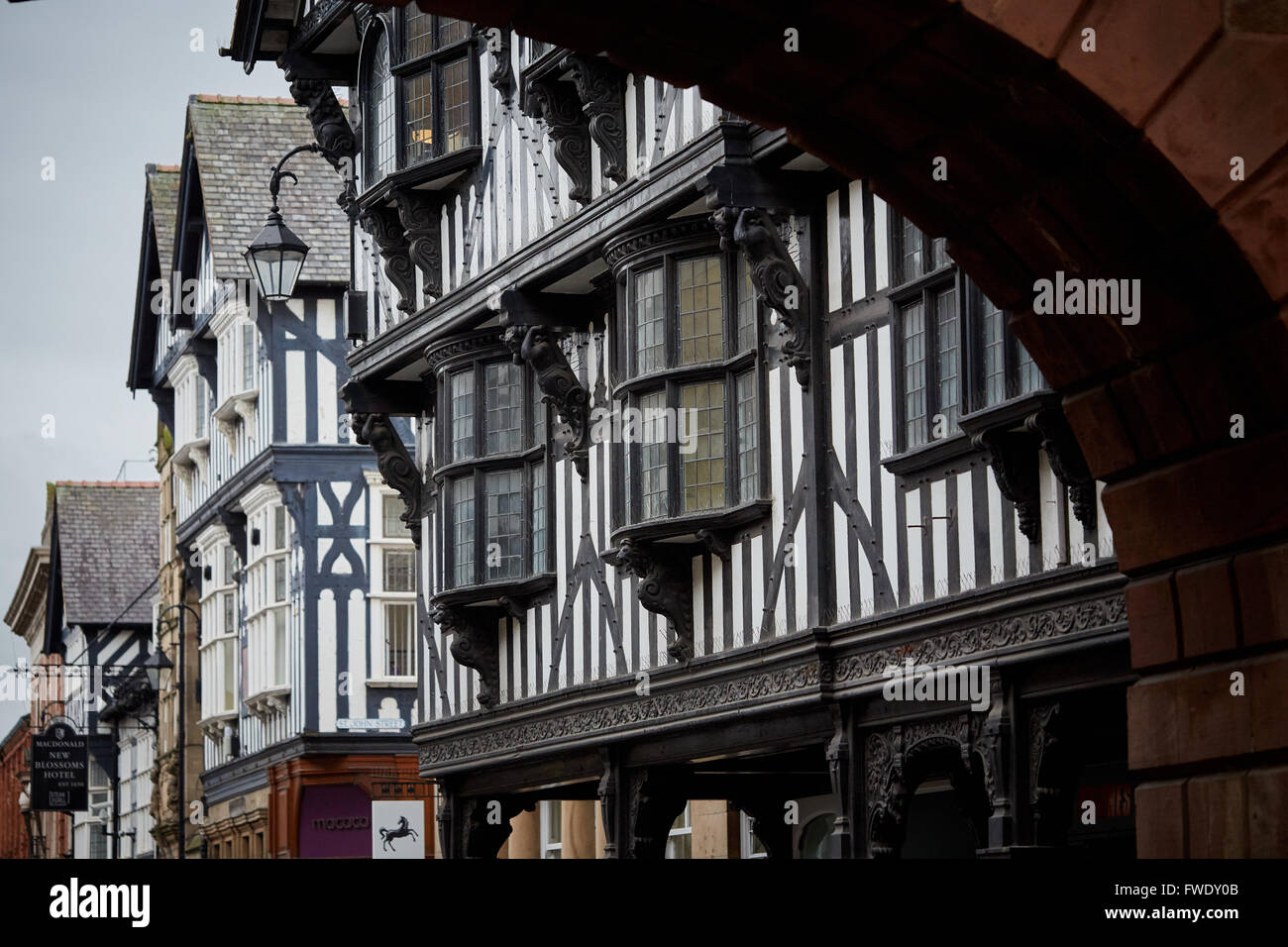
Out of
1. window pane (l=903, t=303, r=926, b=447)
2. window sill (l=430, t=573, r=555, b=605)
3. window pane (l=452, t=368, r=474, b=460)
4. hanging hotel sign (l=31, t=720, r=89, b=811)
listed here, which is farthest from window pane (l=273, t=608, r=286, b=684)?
window pane (l=903, t=303, r=926, b=447)

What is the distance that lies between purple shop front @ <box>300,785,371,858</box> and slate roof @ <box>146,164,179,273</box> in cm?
1436

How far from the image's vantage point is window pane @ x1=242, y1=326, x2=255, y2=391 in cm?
3853

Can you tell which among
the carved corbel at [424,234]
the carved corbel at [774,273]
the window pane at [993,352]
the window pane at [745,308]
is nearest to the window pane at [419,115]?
the carved corbel at [424,234]

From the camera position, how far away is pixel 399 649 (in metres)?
35.7

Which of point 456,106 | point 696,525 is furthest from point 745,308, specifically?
point 456,106

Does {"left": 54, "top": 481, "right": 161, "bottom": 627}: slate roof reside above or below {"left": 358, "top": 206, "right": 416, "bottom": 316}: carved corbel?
above

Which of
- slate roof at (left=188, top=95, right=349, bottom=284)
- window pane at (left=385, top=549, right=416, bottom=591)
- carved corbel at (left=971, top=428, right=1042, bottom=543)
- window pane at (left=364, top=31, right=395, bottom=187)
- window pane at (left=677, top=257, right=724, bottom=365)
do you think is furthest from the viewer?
slate roof at (left=188, top=95, right=349, bottom=284)

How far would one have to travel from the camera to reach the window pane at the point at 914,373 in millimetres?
14672

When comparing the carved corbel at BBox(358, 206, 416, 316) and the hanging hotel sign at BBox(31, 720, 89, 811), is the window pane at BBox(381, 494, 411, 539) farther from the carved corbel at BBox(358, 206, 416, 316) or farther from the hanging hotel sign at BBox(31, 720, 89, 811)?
the hanging hotel sign at BBox(31, 720, 89, 811)

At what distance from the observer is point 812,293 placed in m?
16.0

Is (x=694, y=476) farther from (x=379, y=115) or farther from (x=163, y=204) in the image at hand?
(x=163, y=204)

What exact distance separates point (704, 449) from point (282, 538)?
2117cm
